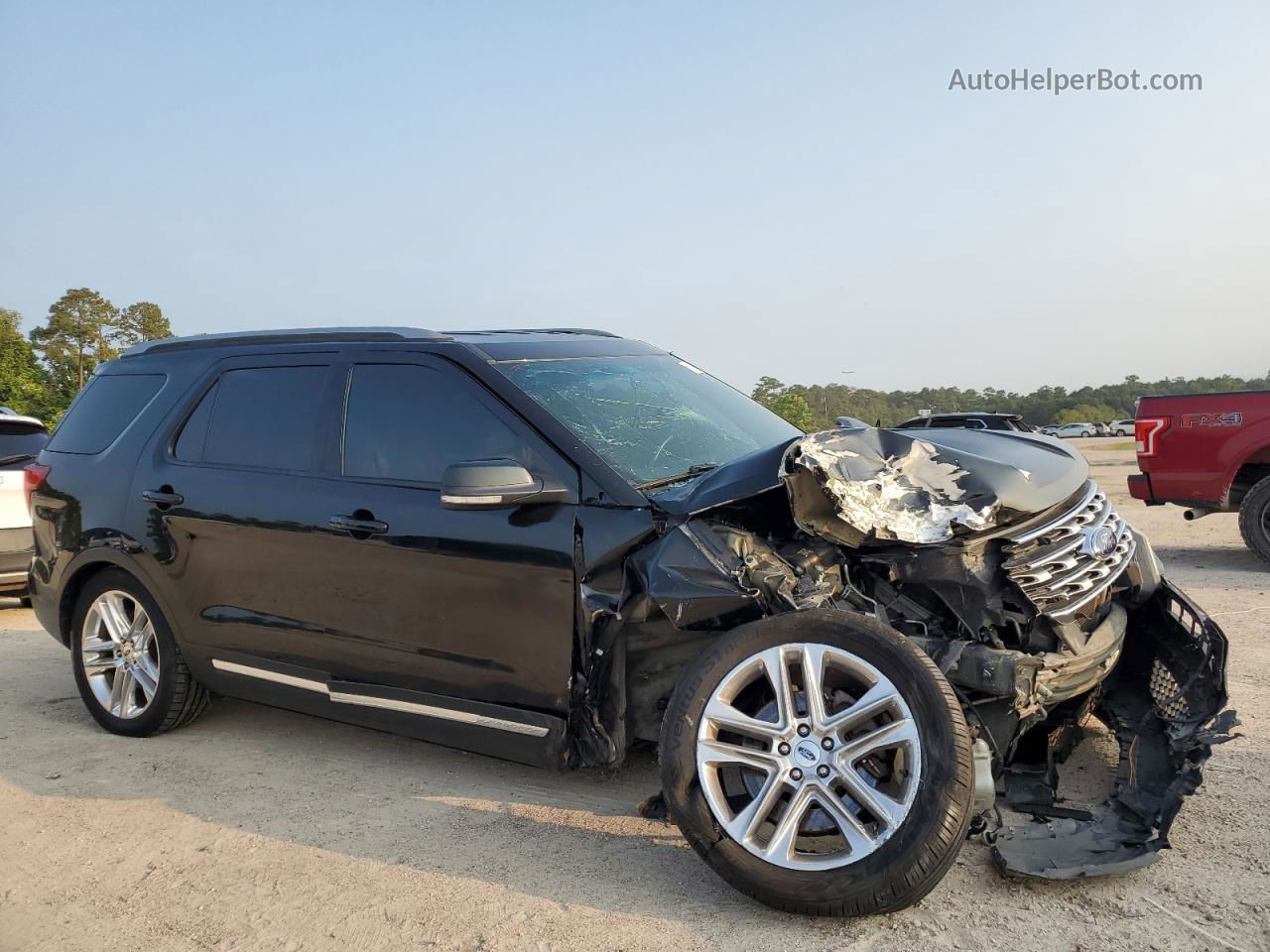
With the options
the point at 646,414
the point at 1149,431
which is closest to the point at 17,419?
the point at 646,414

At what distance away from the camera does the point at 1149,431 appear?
9773mm

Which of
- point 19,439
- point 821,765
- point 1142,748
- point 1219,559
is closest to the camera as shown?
point 821,765

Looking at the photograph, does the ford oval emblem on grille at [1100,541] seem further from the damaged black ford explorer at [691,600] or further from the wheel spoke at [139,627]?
the wheel spoke at [139,627]

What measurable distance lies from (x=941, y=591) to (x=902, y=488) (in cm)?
37

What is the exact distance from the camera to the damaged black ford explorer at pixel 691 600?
3.01 meters

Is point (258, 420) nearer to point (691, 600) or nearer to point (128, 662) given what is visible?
point (128, 662)

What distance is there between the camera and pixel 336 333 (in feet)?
14.9

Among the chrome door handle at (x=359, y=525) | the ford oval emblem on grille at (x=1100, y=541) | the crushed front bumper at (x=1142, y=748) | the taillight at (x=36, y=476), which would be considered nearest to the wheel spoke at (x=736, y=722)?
the crushed front bumper at (x=1142, y=748)

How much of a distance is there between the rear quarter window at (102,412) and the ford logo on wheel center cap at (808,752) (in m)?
3.80

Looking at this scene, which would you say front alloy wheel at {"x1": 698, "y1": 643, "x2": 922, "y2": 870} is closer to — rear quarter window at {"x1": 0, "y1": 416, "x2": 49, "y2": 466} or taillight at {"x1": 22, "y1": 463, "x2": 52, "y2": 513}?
taillight at {"x1": 22, "y1": 463, "x2": 52, "y2": 513}

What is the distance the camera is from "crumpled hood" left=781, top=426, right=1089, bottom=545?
3195mm

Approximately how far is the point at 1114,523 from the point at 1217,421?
277 inches

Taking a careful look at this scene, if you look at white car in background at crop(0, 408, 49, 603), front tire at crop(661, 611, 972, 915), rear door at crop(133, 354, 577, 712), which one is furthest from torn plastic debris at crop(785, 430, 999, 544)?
white car in background at crop(0, 408, 49, 603)

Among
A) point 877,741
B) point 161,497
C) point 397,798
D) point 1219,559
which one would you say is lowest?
point 1219,559
